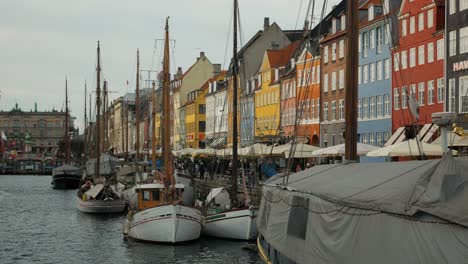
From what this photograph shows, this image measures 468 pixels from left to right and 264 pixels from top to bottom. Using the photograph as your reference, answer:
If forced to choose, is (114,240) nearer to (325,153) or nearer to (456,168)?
(325,153)

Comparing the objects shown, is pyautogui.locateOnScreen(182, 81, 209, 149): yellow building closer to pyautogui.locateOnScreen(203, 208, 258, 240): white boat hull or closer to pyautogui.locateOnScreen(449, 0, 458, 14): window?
pyautogui.locateOnScreen(449, 0, 458, 14): window

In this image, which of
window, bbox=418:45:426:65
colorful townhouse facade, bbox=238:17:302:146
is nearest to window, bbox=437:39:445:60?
window, bbox=418:45:426:65

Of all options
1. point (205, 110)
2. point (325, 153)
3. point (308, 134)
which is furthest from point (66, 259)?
point (205, 110)

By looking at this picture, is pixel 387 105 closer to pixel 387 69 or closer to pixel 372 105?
pixel 387 69

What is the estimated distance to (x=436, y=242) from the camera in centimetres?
891

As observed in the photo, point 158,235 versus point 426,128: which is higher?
point 426,128

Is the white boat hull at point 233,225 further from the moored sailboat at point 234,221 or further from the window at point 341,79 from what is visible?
the window at point 341,79

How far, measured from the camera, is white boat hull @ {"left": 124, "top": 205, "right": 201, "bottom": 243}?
33.8 metres

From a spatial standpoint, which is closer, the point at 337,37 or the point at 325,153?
the point at 325,153

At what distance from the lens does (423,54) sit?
55.6 meters

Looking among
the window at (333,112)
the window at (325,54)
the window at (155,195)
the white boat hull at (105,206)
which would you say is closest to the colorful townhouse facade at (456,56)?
the window at (155,195)

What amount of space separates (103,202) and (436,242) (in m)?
46.1

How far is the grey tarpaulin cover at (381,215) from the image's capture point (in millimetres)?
8945

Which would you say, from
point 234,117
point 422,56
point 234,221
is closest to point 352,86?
point 234,221
